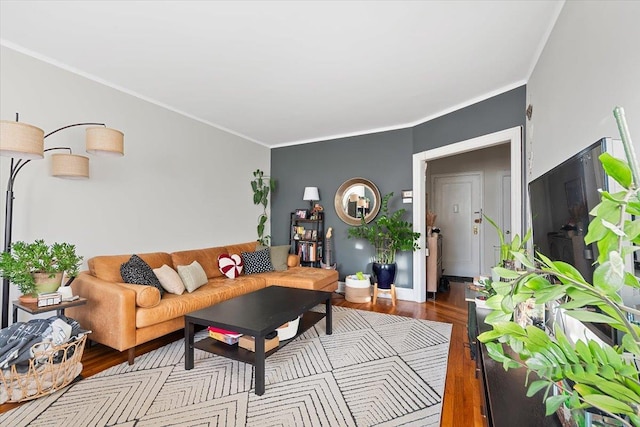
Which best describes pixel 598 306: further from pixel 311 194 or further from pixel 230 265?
pixel 311 194

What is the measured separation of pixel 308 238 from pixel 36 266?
131 inches

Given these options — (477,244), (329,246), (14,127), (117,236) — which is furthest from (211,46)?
(477,244)

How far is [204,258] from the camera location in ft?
12.5

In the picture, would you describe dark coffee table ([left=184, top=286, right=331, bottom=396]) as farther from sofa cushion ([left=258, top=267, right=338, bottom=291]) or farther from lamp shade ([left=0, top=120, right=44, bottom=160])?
lamp shade ([left=0, top=120, right=44, bottom=160])

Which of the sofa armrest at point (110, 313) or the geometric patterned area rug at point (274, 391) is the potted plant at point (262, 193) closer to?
the geometric patterned area rug at point (274, 391)

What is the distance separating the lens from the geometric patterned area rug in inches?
67.4

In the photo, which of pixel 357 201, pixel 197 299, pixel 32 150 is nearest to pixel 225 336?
pixel 197 299

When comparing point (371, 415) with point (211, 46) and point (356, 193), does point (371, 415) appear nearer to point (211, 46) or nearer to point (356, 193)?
point (211, 46)

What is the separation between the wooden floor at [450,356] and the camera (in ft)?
5.88

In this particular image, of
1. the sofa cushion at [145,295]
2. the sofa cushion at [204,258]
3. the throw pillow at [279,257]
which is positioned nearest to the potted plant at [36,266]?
the sofa cushion at [145,295]

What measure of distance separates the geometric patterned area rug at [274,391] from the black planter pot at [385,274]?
1367mm

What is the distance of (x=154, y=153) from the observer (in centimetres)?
345

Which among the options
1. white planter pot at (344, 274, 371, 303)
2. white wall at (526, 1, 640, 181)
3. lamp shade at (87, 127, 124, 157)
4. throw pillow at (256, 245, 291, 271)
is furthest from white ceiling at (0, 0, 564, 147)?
white planter pot at (344, 274, 371, 303)

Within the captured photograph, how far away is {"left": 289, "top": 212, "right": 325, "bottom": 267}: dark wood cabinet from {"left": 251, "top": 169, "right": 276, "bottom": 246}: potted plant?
493 millimetres
